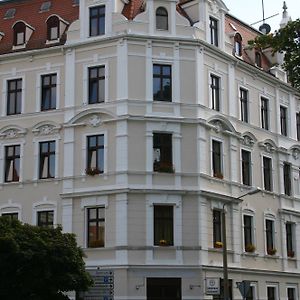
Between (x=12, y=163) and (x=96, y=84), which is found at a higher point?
(x=96, y=84)

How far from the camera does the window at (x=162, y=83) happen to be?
124ft

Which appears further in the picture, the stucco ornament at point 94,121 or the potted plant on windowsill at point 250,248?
the potted plant on windowsill at point 250,248

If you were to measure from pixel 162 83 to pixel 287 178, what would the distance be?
1244cm

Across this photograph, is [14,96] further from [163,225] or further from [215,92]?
[163,225]

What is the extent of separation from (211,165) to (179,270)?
240 inches

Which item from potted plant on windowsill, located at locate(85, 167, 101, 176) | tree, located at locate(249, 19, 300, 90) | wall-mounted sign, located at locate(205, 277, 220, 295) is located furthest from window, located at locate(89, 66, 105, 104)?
tree, located at locate(249, 19, 300, 90)

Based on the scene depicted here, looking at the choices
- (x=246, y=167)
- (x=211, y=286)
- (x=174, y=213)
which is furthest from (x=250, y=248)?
(x=174, y=213)

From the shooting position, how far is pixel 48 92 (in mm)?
39719

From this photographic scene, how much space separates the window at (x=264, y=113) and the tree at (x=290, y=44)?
16867 millimetres

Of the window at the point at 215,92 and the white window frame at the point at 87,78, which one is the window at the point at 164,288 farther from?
the window at the point at 215,92

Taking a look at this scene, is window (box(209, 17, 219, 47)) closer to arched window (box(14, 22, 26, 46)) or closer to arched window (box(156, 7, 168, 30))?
arched window (box(156, 7, 168, 30))

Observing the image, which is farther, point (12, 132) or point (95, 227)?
point (12, 132)

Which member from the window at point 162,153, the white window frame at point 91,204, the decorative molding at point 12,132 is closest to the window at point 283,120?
the window at point 162,153

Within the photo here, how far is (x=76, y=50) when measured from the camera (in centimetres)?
3900
